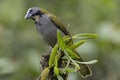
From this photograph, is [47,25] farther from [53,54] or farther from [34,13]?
[53,54]

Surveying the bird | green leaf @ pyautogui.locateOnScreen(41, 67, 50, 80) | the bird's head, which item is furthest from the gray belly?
green leaf @ pyautogui.locateOnScreen(41, 67, 50, 80)

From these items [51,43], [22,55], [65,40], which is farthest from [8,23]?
[65,40]

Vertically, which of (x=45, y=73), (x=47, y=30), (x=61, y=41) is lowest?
(x=45, y=73)

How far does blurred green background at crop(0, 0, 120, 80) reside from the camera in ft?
13.4

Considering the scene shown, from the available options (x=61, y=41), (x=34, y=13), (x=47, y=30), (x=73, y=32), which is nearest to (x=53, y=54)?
(x=61, y=41)

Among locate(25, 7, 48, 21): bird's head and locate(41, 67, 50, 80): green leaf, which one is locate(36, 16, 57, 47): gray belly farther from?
locate(41, 67, 50, 80): green leaf

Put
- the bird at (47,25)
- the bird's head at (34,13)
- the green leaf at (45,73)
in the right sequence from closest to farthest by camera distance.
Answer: the green leaf at (45,73), the bird's head at (34,13), the bird at (47,25)

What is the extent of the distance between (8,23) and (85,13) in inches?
37.5

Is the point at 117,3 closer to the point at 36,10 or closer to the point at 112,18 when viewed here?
the point at 112,18

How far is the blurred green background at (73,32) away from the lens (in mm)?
4074

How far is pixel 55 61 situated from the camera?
204cm

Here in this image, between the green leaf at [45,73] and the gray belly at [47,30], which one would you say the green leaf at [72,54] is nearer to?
the green leaf at [45,73]

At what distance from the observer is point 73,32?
5.25 metres

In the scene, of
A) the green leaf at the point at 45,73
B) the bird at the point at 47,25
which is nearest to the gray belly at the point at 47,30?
the bird at the point at 47,25
